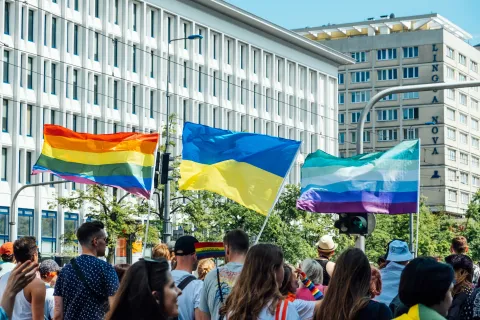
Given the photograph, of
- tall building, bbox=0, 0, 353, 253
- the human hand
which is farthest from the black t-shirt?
tall building, bbox=0, 0, 353, 253

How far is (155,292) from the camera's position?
6125mm

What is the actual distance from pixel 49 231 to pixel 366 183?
49.9 meters

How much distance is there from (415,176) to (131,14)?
190ft

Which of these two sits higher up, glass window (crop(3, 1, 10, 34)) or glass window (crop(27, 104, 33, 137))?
glass window (crop(3, 1, 10, 34))

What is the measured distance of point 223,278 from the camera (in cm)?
916

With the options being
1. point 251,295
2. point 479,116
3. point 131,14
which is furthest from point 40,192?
point 479,116

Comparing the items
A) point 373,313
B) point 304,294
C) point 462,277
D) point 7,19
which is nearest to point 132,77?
point 7,19

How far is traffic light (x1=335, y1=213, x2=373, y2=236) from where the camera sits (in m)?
19.8

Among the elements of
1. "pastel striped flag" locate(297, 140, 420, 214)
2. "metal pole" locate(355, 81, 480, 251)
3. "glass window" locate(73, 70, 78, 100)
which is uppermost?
"glass window" locate(73, 70, 78, 100)

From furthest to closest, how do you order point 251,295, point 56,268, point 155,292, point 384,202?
point 384,202
point 56,268
point 251,295
point 155,292

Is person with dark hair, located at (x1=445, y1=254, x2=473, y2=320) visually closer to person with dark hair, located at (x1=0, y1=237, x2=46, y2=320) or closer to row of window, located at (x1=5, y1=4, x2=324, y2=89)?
person with dark hair, located at (x1=0, y1=237, x2=46, y2=320)

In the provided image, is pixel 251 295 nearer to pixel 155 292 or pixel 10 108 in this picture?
pixel 155 292

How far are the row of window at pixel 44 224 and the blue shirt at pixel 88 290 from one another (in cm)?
5539

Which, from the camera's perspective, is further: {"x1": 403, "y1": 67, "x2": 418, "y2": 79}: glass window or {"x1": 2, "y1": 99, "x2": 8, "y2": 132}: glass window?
{"x1": 403, "y1": 67, "x2": 418, "y2": 79}: glass window
